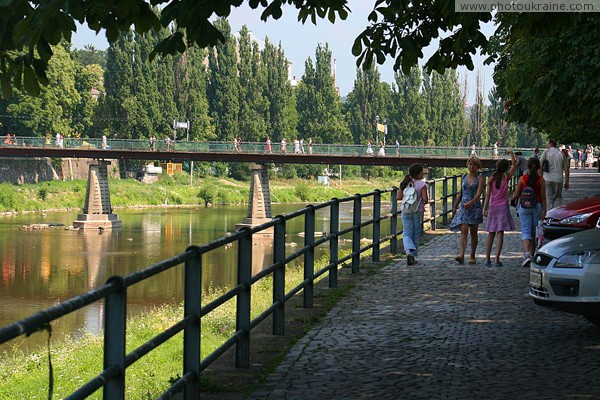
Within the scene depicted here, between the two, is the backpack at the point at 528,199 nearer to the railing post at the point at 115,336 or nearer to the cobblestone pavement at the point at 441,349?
the cobblestone pavement at the point at 441,349

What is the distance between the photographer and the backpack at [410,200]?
1552 centimetres

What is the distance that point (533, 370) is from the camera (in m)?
7.95

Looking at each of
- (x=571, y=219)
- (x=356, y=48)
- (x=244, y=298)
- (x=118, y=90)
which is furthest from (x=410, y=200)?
(x=118, y=90)

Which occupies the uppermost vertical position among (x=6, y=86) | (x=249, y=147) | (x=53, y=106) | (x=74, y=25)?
(x=53, y=106)

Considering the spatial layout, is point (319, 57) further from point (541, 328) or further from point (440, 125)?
point (541, 328)

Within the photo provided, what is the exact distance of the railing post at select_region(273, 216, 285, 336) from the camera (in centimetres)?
910

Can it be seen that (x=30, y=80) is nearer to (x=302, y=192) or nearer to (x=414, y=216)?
(x=414, y=216)

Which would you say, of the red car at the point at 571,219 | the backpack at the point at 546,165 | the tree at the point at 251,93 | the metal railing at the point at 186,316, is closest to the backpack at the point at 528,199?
the red car at the point at 571,219

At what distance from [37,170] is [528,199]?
83.4 meters

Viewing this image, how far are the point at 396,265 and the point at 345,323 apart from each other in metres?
5.76

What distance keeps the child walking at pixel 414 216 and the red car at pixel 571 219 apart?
1.95m

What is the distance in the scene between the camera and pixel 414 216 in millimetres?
15695

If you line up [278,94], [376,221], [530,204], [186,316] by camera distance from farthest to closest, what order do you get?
[278,94] < [376,221] < [530,204] < [186,316]

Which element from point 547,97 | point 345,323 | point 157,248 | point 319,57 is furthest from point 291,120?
point 345,323
